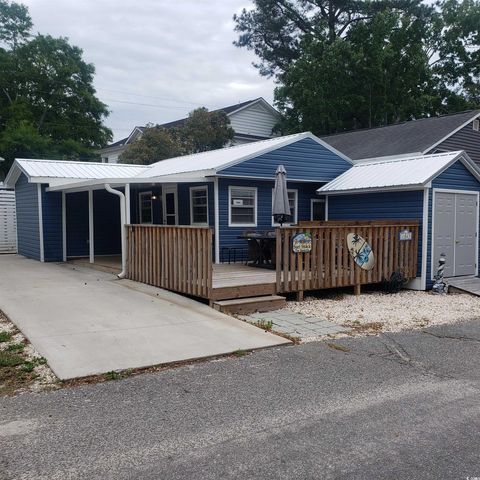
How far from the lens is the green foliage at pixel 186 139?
26812 mm

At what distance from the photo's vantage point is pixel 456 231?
1176 centimetres

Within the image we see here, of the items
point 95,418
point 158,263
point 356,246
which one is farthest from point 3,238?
point 95,418

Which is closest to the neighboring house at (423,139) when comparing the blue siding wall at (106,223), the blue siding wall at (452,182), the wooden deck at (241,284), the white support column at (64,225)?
the blue siding wall at (452,182)

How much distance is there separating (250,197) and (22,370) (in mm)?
9324

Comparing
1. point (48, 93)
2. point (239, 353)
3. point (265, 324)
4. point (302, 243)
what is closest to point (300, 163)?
point (302, 243)

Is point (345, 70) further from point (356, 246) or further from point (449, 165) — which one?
point (356, 246)

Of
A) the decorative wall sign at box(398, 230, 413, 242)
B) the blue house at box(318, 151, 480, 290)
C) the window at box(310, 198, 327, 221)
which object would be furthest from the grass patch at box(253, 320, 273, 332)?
the window at box(310, 198, 327, 221)

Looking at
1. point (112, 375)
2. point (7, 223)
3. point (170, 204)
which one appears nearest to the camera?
point (112, 375)

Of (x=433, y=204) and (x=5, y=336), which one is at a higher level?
(x=433, y=204)

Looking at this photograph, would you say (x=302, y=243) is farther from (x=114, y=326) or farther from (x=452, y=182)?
(x=452, y=182)

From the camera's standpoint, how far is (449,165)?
1134cm

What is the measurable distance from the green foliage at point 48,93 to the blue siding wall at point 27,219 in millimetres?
13323

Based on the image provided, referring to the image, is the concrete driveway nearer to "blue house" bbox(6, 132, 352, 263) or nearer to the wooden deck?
the wooden deck

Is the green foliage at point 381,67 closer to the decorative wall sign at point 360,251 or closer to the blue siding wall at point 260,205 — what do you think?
the blue siding wall at point 260,205
